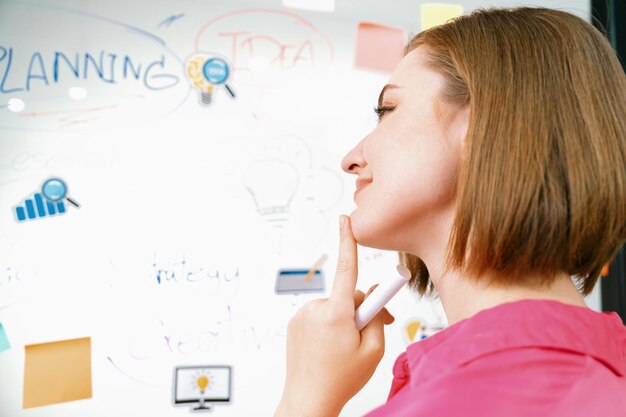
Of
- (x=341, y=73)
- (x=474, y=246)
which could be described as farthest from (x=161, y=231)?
(x=474, y=246)

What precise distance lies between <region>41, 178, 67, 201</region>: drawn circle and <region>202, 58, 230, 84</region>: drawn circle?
348 mm

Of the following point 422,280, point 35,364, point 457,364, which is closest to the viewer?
point 457,364

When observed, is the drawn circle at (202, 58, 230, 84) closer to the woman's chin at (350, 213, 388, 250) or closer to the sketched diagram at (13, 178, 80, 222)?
the sketched diagram at (13, 178, 80, 222)

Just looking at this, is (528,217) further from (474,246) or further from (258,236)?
(258,236)

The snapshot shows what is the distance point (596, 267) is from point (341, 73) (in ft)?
2.42

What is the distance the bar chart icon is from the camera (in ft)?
3.48

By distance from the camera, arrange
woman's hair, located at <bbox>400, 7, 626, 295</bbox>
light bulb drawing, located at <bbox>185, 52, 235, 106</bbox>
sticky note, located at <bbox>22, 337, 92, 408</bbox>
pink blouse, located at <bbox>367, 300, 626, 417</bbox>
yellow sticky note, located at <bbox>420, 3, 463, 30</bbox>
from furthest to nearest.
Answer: yellow sticky note, located at <bbox>420, 3, 463, 30</bbox>, light bulb drawing, located at <bbox>185, 52, 235, 106</bbox>, sticky note, located at <bbox>22, 337, 92, 408</bbox>, woman's hair, located at <bbox>400, 7, 626, 295</bbox>, pink blouse, located at <bbox>367, 300, 626, 417</bbox>

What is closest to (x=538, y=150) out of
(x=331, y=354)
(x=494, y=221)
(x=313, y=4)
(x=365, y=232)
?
(x=494, y=221)

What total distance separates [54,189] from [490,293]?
83 centimetres

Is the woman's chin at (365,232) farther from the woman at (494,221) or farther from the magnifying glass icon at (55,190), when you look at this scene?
the magnifying glass icon at (55,190)

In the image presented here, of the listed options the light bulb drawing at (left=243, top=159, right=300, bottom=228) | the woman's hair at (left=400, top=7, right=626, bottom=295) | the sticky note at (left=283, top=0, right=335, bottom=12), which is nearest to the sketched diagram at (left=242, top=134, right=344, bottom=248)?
the light bulb drawing at (left=243, top=159, right=300, bottom=228)

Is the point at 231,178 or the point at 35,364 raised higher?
the point at 231,178

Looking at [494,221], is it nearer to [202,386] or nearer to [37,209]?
[202,386]

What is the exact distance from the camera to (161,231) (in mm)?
1114
